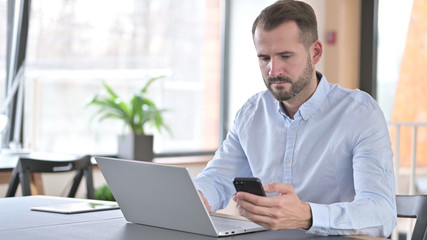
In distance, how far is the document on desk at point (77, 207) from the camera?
1.92m

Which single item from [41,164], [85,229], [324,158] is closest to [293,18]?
[324,158]

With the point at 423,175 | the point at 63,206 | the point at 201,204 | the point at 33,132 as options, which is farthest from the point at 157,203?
the point at 423,175

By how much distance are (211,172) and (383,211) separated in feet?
→ 2.22

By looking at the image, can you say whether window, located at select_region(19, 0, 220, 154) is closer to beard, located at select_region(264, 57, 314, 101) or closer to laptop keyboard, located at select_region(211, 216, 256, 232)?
beard, located at select_region(264, 57, 314, 101)

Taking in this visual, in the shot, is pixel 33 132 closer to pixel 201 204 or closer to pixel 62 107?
pixel 62 107

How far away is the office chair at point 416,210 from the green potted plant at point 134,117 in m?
2.71

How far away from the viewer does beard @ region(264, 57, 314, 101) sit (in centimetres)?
193

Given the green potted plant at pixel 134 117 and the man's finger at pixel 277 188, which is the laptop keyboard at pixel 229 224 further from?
the green potted plant at pixel 134 117

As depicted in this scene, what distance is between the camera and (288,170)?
2.02m

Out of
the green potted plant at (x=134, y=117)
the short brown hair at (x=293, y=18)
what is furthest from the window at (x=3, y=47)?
the short brown hair at (x=293, y=18)

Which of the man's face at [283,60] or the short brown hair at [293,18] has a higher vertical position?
the short brown hair at [293,18]

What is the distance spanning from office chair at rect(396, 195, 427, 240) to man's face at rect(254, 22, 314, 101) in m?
0.45

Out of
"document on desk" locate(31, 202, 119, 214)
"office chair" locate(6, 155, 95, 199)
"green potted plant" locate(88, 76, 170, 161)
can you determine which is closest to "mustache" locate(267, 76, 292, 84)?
"document on desk" locate(31, 202, 119, 214)

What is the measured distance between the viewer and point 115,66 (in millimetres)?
4766
